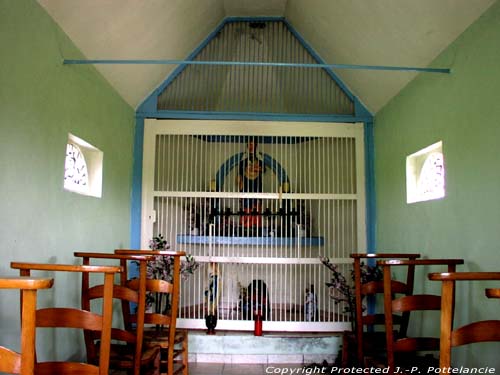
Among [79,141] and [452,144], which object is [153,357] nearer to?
[79,141]

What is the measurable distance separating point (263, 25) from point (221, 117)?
121cm

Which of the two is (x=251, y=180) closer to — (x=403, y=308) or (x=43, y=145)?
(x=43, y=145)

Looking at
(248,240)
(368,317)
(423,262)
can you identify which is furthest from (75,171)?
(423,262)

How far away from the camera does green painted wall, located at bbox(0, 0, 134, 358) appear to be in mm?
2125

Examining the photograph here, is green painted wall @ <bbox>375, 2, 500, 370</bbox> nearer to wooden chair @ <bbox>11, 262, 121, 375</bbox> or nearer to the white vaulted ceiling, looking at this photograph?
the white vaulted ceiling

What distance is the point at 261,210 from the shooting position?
15.7 ft

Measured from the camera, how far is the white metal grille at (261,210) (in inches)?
172

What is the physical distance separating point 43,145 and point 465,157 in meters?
2.65

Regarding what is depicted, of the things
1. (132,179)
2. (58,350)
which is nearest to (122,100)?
(132,179)

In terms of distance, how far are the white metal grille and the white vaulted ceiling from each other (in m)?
0.68

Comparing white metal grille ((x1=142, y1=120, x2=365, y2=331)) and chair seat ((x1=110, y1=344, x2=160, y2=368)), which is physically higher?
white metal grille ((x1=142, y1=120, x2=365, y2=331))

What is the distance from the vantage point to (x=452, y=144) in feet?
9.17

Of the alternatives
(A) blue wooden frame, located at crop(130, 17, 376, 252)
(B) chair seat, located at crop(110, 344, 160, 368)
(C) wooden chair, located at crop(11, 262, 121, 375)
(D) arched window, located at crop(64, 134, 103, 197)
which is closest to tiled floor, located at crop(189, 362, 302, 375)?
(B) chair seat, located at crop(110, 344, 160, 368)

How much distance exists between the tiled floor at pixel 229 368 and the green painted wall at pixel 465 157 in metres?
1.43
